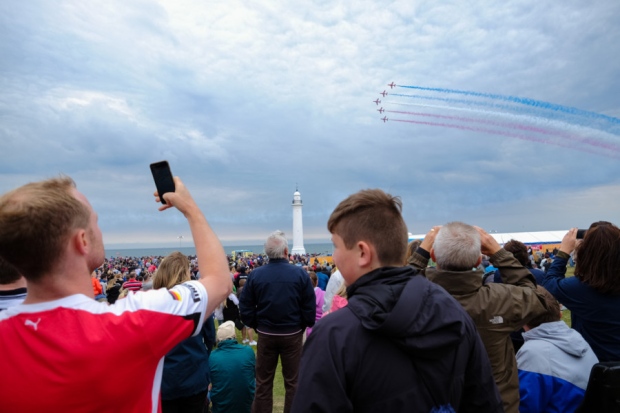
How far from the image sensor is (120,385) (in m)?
1.48

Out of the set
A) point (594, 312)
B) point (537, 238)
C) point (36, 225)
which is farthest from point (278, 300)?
point (537, 238)

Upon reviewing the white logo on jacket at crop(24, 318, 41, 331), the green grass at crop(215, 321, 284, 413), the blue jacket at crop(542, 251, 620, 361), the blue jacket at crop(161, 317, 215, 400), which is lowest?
the green grass at crop(215, 321, 284, 413)

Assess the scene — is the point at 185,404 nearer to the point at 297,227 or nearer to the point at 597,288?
the point at 597,288

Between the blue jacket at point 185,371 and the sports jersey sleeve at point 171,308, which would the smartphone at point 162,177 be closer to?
the sports jersey sleeve at point 171,308

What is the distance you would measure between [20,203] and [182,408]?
329 centimetres

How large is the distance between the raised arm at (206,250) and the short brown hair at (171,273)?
2.40m

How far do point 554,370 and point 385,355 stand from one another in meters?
2.18

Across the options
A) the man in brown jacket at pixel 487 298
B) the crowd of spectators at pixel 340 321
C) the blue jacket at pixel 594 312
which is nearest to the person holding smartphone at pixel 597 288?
the blue jacket at pixel 594 312

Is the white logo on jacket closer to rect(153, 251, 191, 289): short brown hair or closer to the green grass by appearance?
rect(153, 251, 191, 289): short brown hair

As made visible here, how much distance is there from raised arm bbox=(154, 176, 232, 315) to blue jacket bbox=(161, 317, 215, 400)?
2.47 m

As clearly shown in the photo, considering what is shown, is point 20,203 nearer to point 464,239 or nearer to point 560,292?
point 464,239

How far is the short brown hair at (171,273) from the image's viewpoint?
414 cm

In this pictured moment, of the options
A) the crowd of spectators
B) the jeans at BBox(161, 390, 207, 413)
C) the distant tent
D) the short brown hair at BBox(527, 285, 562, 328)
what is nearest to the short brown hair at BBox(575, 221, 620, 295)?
the short brown hair at BBox(527, 285, 562, 328)

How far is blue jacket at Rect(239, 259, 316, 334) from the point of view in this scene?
5676 mm
